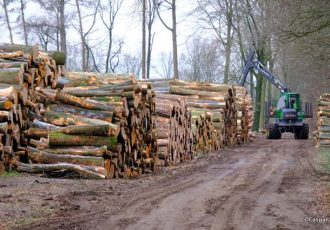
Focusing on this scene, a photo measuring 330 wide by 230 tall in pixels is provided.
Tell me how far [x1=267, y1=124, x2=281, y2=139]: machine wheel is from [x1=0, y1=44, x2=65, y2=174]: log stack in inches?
759

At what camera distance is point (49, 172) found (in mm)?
9977

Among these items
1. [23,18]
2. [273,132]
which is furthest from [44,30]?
[273,132]

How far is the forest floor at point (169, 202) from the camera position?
21.4 feet

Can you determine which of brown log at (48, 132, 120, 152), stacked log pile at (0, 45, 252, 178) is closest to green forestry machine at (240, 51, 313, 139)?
stacked log pile at (0, 45, 252, 178)

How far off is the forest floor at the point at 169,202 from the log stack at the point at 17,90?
82cm

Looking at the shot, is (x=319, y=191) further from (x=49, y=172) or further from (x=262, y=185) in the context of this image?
(x=49, y=172)

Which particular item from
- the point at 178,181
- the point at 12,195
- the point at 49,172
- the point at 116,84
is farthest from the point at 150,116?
the point at 12,195

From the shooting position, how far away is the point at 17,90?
10.4 m

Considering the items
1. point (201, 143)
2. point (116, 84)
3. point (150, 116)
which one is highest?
point (116, 84)

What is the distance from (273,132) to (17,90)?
21.3m

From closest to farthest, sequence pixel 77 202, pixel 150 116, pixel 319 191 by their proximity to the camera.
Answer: pixel 77 202 → pixel 319 191 → pixel 150 116

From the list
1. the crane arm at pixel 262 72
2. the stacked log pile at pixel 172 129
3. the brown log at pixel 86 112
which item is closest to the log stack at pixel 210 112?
the stacked log pile at pixel 172 129

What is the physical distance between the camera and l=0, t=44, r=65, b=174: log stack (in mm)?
9977

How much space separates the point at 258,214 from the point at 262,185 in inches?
130
